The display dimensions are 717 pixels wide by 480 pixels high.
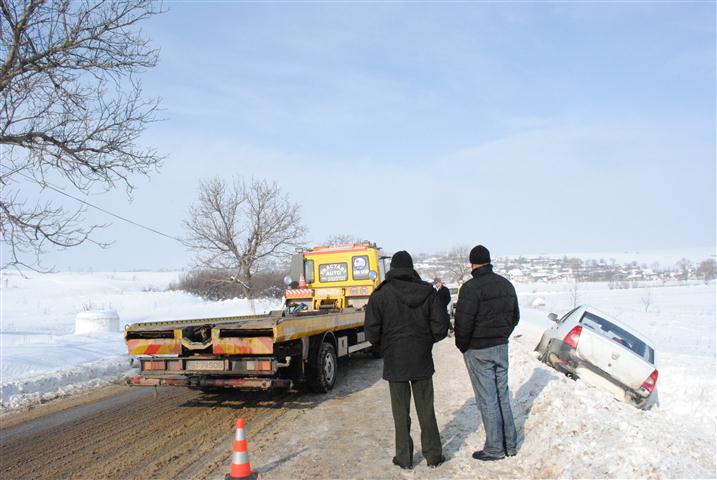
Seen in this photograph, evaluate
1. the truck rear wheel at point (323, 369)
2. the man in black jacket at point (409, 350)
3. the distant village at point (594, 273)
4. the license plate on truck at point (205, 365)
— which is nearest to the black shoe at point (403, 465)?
the man in black jacket at point (409, 350)

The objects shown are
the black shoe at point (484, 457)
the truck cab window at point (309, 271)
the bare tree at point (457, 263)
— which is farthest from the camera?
the bare tree at point (457, 263)

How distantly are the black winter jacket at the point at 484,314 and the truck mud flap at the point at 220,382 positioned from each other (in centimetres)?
301

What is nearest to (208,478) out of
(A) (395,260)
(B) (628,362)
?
(A) (395,260)

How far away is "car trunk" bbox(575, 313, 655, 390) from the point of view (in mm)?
9180

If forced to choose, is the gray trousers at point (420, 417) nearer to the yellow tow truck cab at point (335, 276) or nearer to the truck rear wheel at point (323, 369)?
the truck rear wheel at point (323, 369)

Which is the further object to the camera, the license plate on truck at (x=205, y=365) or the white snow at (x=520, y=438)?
the license plate on truck at (x=205, y=365)

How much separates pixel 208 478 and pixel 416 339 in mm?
2290

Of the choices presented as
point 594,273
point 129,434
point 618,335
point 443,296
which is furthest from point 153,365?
point 594,273

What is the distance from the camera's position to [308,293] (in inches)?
512

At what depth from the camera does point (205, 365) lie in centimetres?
744

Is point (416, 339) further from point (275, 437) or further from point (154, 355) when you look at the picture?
point (154, 355)

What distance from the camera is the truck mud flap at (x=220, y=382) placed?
7305 millimetres

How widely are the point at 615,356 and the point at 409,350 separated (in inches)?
231

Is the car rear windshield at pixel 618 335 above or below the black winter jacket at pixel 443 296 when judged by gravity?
below
